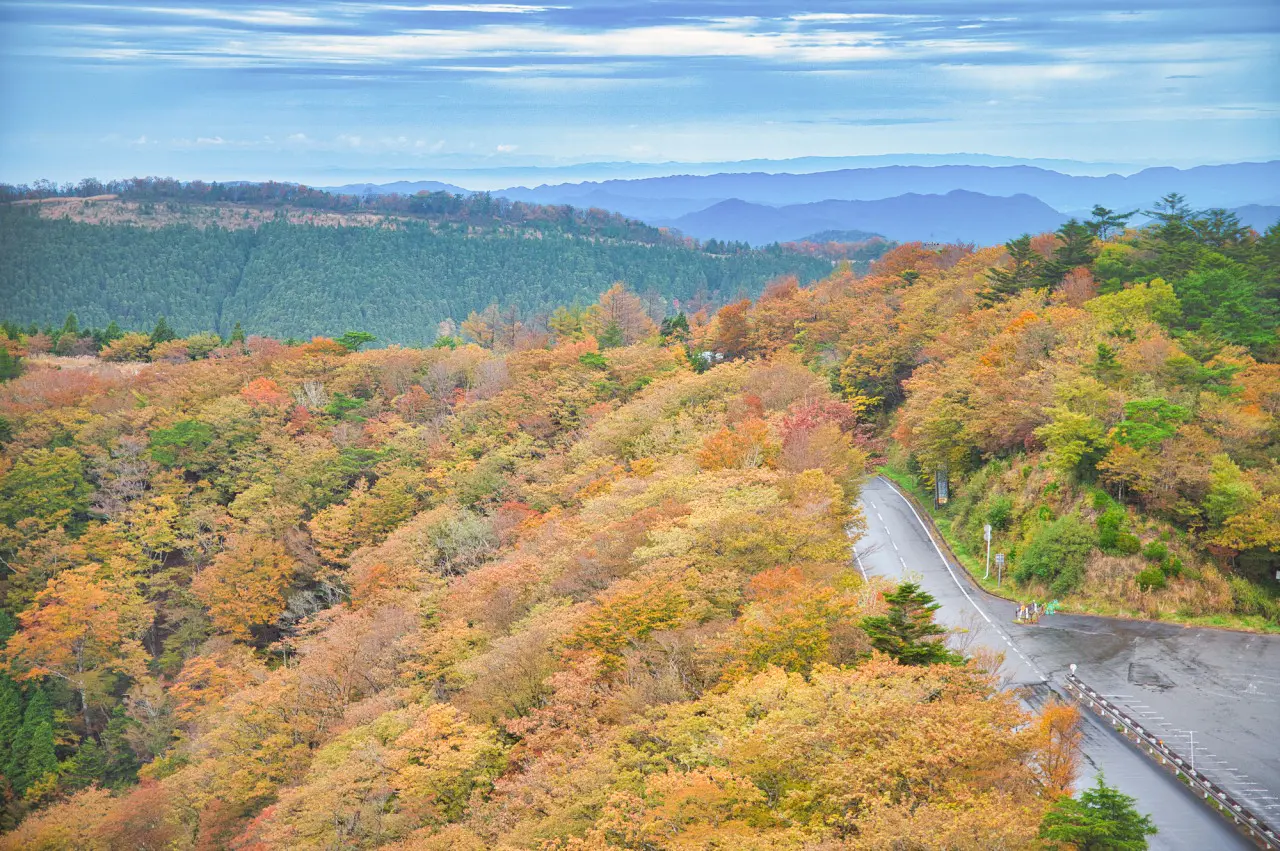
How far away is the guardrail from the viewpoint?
48.1ft

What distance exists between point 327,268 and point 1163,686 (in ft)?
459

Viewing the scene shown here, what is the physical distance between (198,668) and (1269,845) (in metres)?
29.7

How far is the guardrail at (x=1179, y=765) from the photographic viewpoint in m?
14.7

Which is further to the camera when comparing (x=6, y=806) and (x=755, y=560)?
(x=6, y=806)

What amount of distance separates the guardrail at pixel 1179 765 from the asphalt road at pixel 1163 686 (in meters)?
0.21

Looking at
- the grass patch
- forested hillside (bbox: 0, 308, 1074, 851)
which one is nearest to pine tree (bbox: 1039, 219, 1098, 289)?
forested hillside (bbox: 0, 308, 1074, 851)

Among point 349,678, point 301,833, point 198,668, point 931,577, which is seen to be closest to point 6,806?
point 198,668

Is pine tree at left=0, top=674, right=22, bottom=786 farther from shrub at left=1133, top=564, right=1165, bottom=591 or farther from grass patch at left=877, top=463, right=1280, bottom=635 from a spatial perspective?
shrub at left=1133, top=564, right=1165, bottom=591

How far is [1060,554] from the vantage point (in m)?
25.2

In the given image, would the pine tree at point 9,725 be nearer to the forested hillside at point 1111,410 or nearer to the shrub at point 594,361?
the shrub at point 594,361

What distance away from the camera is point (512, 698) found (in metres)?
19.4

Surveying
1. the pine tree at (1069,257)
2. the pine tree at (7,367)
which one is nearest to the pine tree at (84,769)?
the pine tree at (7,367)

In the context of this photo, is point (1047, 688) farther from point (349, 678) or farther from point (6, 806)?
point (6, 806)

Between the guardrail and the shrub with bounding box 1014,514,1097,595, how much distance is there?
16.3 feet
